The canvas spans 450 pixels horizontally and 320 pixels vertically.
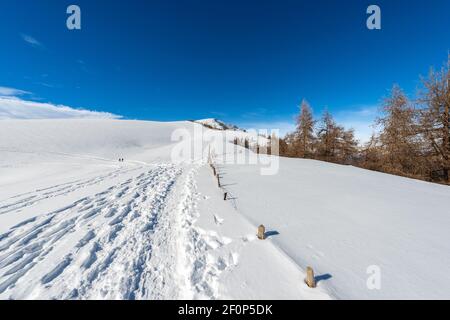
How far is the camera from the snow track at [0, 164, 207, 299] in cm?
281

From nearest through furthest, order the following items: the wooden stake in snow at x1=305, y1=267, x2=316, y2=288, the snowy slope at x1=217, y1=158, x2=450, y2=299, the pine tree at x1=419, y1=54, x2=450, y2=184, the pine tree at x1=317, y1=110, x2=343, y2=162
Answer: the wooden stake in snow at x1=305, y1=267, x2=316, y2=288, the snowy slope at x1=217, y1=158, x2=450, y2=299, the pine tree at x1=419, y1=54, x2=450, y2=184, the pine tree at x1=317, y1=110, x2=343, y2=162

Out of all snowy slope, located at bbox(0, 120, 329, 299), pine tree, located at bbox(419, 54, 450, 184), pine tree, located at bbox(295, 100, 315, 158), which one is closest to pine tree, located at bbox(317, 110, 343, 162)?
pine tree, located at bbox(295, 100, 315, 158)

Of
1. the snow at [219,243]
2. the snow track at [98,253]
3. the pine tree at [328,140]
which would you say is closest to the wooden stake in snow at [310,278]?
the snow at [219,243]

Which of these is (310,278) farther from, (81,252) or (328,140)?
(328,140)

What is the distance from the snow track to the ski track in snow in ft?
0.04

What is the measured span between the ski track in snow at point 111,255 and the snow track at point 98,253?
0.5 inches

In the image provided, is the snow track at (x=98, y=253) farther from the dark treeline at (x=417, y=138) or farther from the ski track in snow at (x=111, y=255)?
the dark treeline at (x=417, y=138)

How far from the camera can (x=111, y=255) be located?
142 inches

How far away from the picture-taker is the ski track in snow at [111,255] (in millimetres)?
2812

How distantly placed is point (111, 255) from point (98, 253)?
1.11 feet

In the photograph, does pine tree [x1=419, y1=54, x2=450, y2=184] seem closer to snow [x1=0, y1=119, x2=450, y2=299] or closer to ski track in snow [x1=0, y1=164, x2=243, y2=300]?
snow [x1=0, y1=119, x2=450, y2=299]
